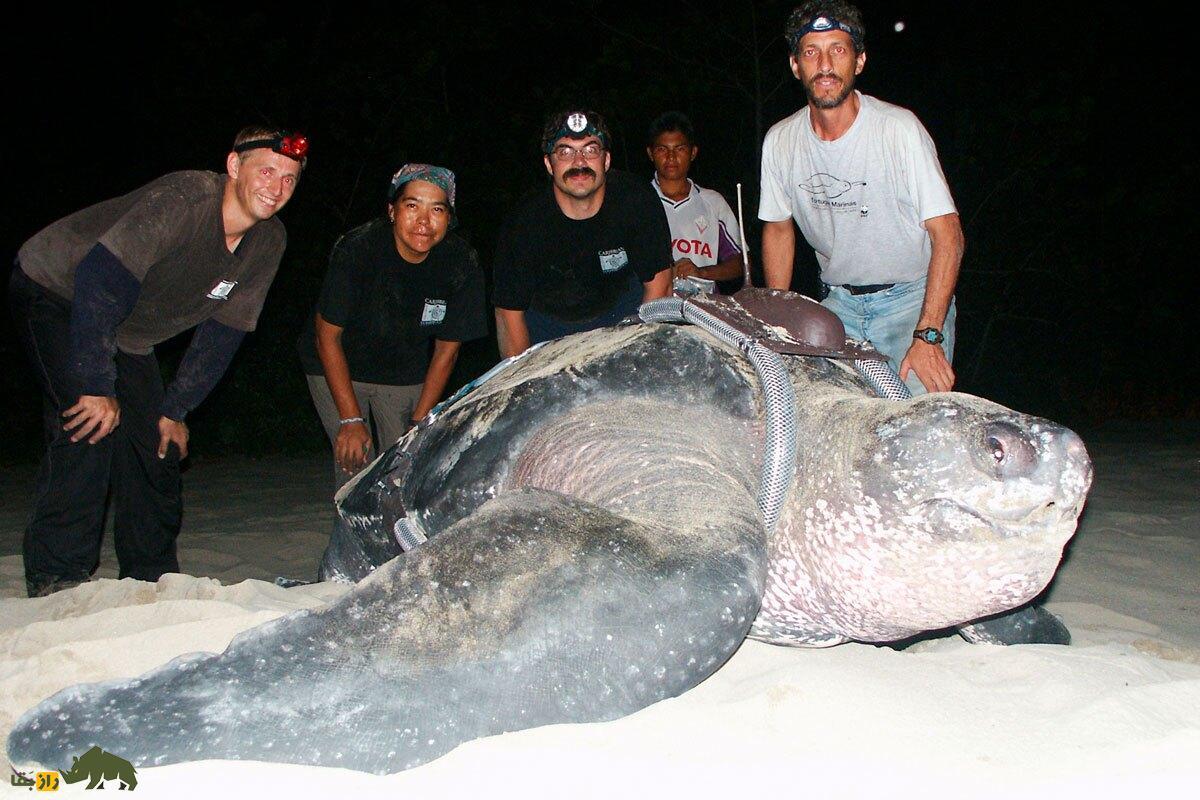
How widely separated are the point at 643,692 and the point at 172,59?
953 cm

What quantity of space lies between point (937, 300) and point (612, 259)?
1266 millimetres

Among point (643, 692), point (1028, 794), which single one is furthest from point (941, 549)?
point (643, 692)

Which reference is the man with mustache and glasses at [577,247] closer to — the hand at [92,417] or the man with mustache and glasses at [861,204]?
the man with mustache and glasses at [861,204]

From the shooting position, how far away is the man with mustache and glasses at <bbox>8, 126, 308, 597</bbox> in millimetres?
2357

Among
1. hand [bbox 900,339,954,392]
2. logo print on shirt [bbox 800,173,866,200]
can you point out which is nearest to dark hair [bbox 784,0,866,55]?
logo print on shirt [bbox 800,173,866,200]

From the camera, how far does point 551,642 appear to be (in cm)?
121

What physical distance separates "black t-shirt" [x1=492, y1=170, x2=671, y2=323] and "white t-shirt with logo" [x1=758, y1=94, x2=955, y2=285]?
1.80 feet

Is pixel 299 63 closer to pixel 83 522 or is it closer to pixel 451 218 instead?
pixel 451 218

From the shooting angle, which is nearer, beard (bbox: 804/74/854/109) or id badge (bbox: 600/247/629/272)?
beard (bbox: 804/74/854/109)

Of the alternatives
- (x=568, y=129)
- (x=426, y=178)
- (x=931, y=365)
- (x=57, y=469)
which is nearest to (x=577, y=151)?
(x=568, y=129)

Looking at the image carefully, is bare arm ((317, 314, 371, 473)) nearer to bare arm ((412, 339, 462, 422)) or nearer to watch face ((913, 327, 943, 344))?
bare arm ((412, 339, 462, 422))

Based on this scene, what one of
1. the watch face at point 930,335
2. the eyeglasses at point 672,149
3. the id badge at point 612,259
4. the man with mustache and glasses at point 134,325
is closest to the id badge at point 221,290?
the man with mustache and glasses at point 134,325

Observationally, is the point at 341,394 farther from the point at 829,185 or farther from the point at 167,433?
the point at 829,185

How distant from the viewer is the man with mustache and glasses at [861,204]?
8.00ft
